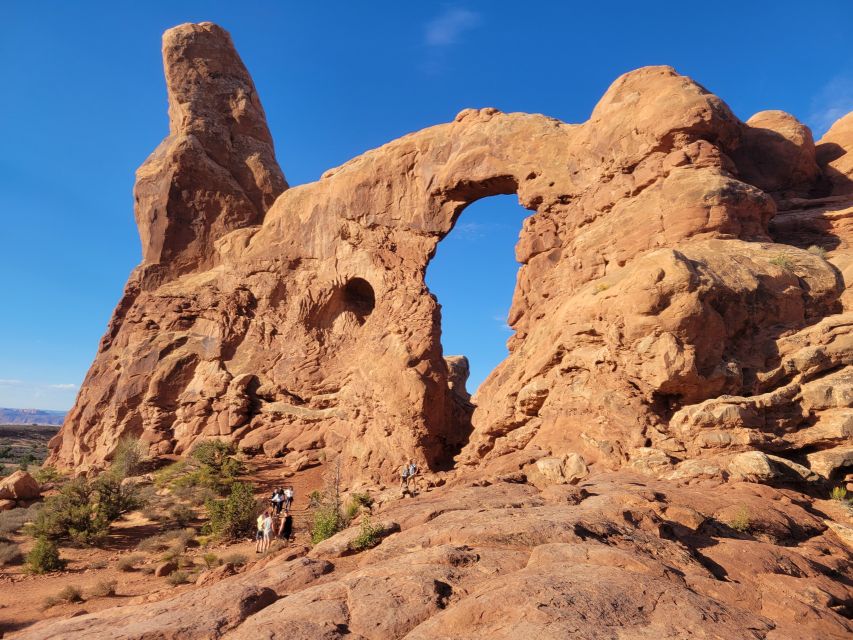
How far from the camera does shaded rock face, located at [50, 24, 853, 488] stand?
1334cm

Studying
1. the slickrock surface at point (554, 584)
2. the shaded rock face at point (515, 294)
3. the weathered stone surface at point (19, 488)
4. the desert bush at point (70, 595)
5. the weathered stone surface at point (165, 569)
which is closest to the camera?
the slickrock surface at point (554, 584)

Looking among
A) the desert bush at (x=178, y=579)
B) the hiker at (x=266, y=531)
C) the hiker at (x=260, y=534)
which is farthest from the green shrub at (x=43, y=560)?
the hiker at (x=266, y=531)

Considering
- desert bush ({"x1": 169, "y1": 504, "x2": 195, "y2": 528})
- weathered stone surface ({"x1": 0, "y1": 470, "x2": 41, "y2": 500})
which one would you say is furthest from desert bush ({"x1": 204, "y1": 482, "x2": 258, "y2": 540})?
weathered stone surface ({"x1": 0, "y1": 470, "x2": 41, "y2": 500})

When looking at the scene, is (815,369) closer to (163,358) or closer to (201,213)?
(163,358)

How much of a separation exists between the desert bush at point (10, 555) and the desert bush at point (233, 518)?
4.78 meters

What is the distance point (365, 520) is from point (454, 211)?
1783 centimetres

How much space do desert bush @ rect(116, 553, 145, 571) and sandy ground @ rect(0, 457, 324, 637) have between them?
0.14 metres

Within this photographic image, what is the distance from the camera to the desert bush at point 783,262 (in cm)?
1488

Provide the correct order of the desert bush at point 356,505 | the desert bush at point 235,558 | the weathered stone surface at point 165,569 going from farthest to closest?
1. the desert bush at point 356,505
2. the weathered stone surface at point 165,569
3. the desert bush at point 235,558

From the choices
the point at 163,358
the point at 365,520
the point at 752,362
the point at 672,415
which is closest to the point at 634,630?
the point at 365,520

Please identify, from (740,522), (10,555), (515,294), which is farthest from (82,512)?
(740,522)

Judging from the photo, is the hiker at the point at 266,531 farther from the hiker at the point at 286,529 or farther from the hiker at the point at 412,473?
the hiker at the point at 412,473

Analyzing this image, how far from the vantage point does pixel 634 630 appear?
4.84 metres

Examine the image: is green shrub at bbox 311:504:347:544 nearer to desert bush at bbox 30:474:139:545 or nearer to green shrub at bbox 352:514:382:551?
green shrub at bbox 352:514:382:551
